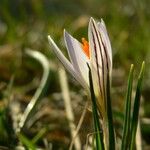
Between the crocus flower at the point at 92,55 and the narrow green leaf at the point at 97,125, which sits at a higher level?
the crocus flower at the point at 92,55

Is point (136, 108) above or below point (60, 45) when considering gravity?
below

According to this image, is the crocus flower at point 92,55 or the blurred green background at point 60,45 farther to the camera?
the blurred green background at point 60,45

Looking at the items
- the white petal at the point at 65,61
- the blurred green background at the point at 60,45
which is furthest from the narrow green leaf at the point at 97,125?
the blurred green background at the point at 60,45

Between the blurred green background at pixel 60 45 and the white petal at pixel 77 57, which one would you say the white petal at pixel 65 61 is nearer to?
the white petal at pixel 77 57

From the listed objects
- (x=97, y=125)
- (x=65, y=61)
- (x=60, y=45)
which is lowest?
(x=97, y=125)

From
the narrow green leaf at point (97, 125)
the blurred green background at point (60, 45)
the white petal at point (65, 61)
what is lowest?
the narrow green leaf at point (97, 125)

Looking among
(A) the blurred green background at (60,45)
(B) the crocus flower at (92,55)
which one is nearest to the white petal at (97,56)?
(B) the crocus flower at (92,55)

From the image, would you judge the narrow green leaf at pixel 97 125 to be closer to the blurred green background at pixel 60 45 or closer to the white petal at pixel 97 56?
the white petal at pixel 97 56

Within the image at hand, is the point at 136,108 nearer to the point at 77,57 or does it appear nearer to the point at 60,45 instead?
the point at 77,57

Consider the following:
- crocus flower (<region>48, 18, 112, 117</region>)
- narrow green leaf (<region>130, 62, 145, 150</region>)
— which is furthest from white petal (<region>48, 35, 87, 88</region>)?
narrow green leaf (<region>130, 62, 145, 150</region>)

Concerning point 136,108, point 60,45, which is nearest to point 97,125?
point 136,108

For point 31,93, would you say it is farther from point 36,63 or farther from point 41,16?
point 41,16
